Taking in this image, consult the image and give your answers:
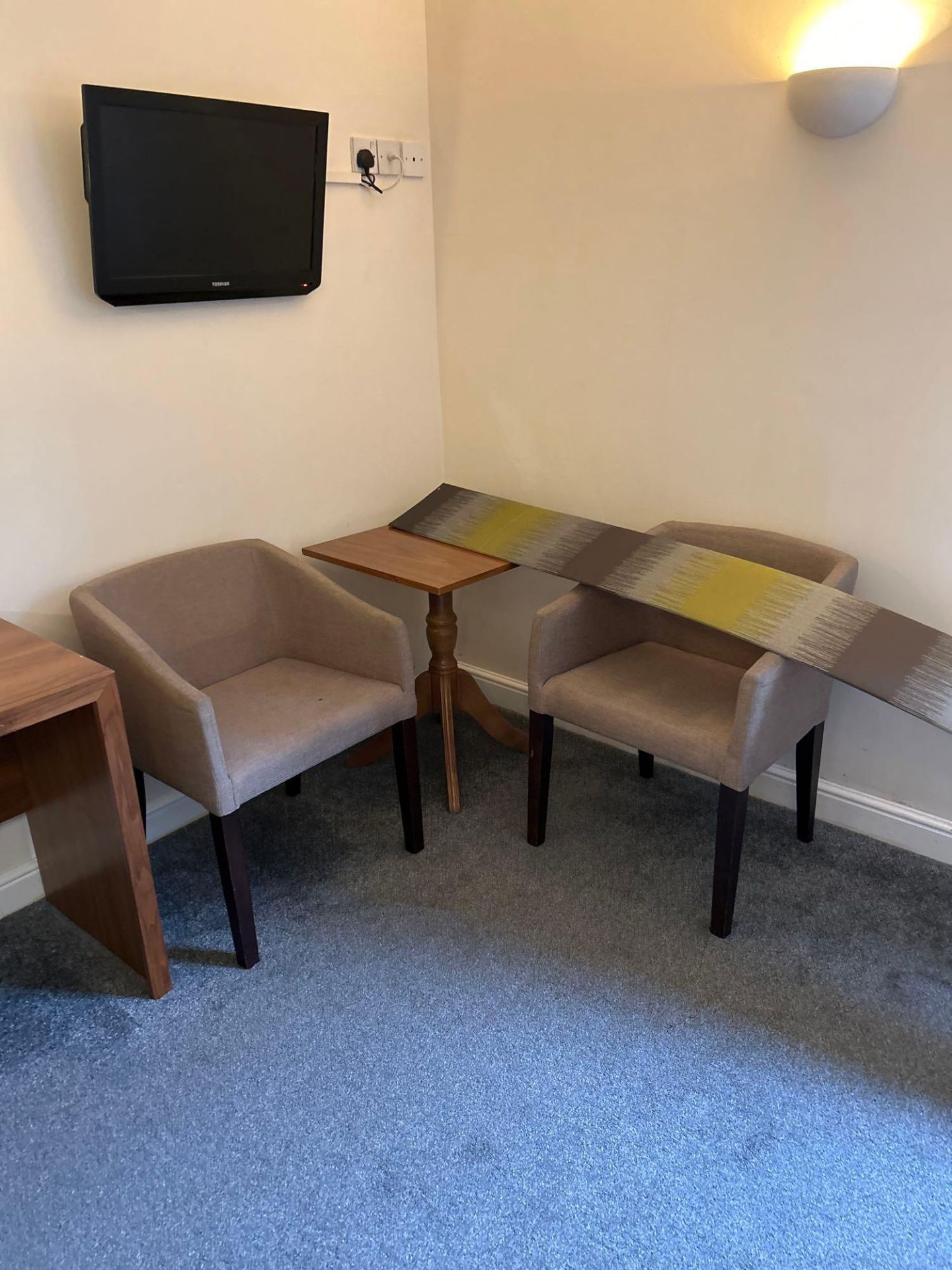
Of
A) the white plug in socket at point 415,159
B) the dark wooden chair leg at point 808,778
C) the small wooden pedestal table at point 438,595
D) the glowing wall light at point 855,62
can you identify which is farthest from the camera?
the white plug in socket at point 415,159

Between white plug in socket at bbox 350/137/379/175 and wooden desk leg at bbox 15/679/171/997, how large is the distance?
66.3 inches

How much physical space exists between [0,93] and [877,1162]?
262 centimetres

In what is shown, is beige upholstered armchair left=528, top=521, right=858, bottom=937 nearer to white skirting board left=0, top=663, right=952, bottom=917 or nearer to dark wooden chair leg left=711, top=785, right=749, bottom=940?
dark wooden chair leg left=711, top=785, right=749, bottom=940

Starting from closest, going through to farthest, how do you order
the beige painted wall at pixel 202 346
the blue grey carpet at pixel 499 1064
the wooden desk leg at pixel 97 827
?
the blue grey carpet at pixel 499 1064 → the wooden desk leg at pixel 97 827 → the beige painted wall at pixel 202 346

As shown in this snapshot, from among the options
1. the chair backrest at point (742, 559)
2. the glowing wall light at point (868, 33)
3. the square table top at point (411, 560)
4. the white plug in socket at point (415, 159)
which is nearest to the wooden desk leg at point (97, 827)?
the square table top at point (411, 560)

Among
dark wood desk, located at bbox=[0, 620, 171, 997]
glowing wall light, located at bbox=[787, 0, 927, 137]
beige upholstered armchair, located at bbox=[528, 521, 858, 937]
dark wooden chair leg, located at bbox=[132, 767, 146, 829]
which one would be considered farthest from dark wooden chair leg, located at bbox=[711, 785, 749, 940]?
glowing wall light, located at bbox=[787, 0, 927, 137]

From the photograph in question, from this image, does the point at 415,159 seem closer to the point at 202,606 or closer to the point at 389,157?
the point at 389,157

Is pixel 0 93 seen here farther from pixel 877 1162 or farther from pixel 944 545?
pixel 877 1162

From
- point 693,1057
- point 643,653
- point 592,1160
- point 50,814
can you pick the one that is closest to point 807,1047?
point 693,1057

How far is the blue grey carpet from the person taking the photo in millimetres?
1540

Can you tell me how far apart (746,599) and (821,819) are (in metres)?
0.77

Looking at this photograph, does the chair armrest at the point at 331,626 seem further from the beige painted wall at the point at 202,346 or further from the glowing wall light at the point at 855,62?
the glowing wall light at the point at 855,62

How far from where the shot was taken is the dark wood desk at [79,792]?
1.72m

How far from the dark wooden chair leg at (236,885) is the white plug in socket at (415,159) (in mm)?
1941
